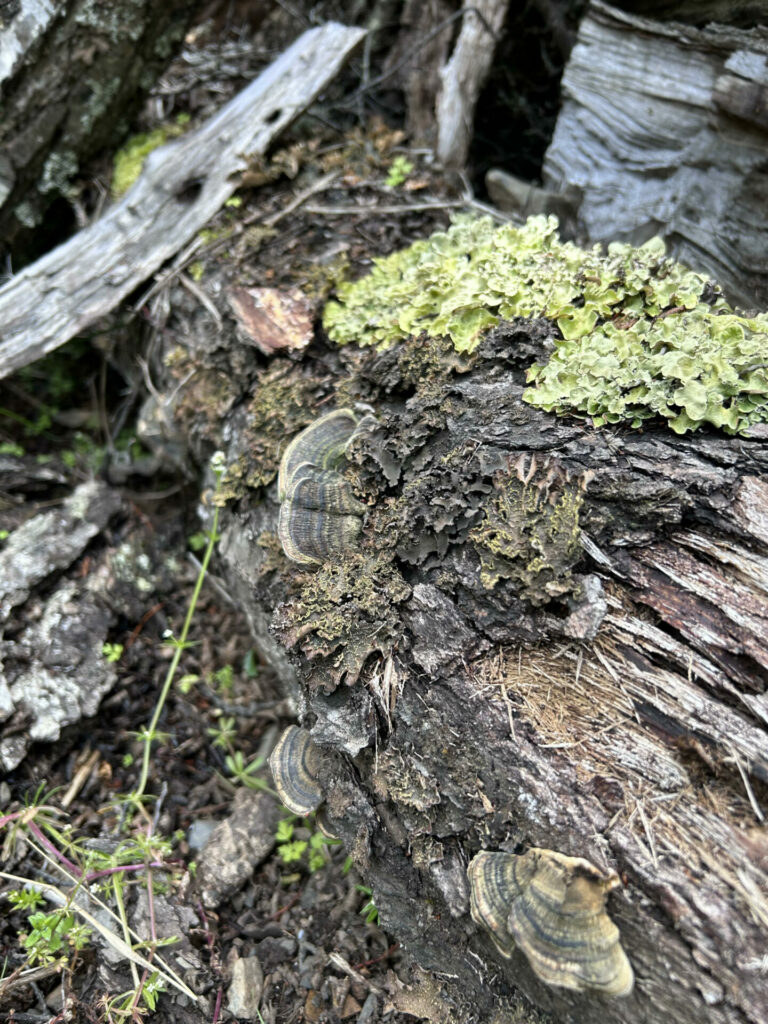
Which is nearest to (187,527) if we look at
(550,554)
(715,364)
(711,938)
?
(550,554)

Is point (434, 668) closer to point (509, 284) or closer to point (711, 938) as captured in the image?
point (711, 938)

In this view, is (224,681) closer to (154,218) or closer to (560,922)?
(560,922)

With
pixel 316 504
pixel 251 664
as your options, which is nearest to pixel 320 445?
pixel 316 504

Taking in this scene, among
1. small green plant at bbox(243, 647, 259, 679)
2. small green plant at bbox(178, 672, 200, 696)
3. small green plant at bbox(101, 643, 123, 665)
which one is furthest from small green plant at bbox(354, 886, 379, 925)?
small green plant at bbox(101, 643, 123, 665)

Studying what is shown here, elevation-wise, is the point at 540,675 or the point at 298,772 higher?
the point at 540,675

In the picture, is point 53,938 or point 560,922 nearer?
point 560,922

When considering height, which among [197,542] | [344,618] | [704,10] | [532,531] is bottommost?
[197,542]

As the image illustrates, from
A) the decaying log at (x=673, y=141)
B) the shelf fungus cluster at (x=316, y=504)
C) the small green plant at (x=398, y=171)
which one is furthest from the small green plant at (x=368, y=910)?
the small green plant at (x=398, y=171)
